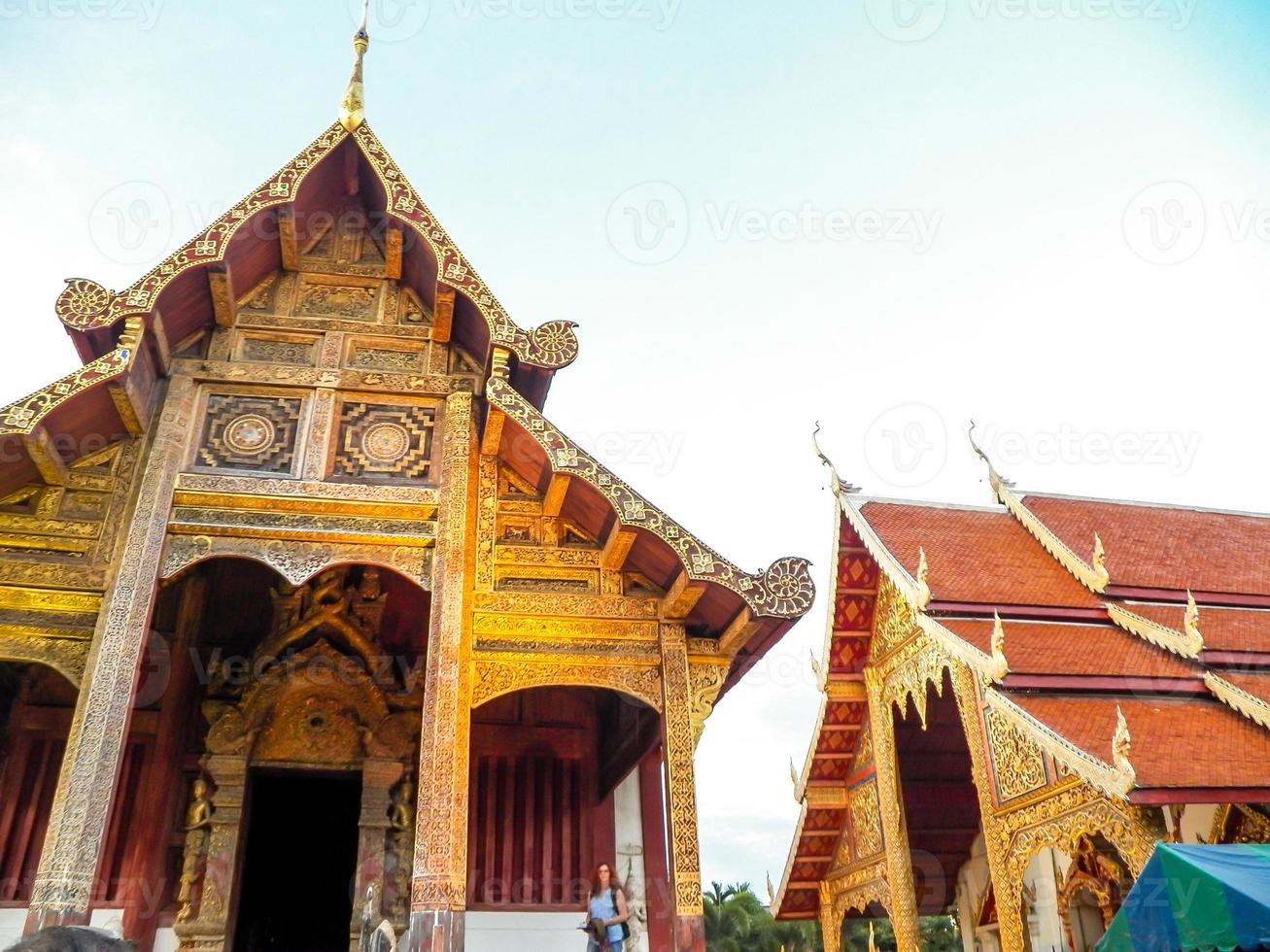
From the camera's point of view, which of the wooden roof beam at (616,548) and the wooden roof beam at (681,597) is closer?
the wooden roof beam at (681,597)

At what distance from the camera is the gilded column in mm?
10062

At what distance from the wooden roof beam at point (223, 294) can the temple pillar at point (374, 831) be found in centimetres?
368

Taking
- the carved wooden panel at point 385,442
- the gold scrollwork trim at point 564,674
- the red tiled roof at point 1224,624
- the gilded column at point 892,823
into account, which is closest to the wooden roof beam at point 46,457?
the carved wooden panel at point 385,442

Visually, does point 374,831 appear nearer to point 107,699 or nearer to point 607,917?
point 607,917

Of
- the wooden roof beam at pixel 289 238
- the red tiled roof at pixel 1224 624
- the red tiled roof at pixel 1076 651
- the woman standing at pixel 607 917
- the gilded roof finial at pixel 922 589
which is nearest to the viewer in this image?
the woman standing at pixel 607 917

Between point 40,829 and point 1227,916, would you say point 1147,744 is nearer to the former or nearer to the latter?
point 1227,916

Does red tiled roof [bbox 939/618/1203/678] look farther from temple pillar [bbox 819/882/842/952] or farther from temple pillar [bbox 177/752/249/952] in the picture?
temple pillar [bbox 177/752/249/952]

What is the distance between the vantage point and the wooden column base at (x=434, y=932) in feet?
19.0

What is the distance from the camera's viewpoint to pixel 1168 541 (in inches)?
501

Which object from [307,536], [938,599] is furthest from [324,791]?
[938,599]

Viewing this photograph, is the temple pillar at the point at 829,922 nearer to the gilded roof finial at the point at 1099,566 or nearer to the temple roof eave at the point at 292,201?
the gilded roof finial at the point at 1099,566

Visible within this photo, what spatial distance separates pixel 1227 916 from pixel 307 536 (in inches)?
234

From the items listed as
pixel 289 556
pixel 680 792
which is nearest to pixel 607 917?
pixel 680 792

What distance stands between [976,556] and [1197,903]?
6.54 metres
